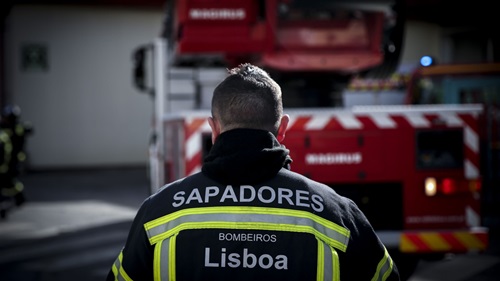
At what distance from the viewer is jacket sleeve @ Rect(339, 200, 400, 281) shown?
2.41 meters

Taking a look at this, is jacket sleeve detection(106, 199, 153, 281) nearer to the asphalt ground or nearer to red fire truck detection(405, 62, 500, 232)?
the asphalt ground

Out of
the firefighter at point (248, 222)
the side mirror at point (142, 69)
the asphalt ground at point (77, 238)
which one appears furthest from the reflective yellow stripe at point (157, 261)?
the side mirror at point (142, 69)

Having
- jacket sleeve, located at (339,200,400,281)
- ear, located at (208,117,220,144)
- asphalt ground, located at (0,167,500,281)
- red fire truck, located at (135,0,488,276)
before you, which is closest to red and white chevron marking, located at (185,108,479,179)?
red fire truck, located at (135,0,488,276)

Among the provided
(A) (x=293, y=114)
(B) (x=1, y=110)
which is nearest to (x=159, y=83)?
(A) (x=293, y=114)

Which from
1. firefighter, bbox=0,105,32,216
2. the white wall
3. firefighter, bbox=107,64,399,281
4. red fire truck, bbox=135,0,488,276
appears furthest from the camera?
the white wall

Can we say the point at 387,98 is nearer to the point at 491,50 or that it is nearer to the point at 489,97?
the point at 489,97

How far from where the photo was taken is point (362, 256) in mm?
2420

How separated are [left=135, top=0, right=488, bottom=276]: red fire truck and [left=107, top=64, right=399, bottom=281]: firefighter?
3852 millimetres

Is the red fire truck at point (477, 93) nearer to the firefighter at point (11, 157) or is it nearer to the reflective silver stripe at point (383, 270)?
the firefighter at point (11, 157)

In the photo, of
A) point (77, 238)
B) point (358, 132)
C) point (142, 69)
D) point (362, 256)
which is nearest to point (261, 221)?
point (362, 256)

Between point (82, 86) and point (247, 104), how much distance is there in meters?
21.7

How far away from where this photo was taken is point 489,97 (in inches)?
482

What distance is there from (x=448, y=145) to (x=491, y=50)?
17077 millimetres

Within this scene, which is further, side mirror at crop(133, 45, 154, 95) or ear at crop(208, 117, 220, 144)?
side mirror at crop(133, 45, 154, 95)
